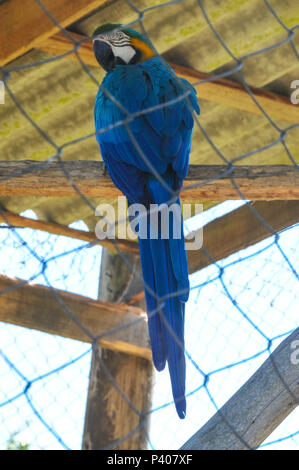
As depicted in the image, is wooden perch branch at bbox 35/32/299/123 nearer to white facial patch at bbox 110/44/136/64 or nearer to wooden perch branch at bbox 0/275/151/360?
white facial patch at bbox 110/44/136/64

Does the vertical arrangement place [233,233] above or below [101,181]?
above

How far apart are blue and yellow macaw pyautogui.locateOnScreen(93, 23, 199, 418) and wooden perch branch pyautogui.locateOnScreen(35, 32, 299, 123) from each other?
183mm

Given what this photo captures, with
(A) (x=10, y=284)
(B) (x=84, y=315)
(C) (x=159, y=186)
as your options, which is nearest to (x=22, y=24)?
(C) (x=159, y=186)

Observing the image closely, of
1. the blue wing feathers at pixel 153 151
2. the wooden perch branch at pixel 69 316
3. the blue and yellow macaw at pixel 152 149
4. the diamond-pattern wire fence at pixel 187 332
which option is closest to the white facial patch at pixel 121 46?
the blue and yellow macaw at pixel 152 149

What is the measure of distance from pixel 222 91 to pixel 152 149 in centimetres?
84

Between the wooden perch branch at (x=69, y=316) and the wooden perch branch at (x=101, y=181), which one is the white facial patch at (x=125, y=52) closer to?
the wooden perch branch at (x=101, y=181)

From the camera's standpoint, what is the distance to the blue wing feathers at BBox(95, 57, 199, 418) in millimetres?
1687

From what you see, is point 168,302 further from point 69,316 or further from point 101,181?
point 69,316

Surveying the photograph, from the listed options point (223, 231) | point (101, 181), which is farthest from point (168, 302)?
point (223, 231)

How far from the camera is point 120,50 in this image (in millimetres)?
2326

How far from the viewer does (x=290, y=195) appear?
1828mm

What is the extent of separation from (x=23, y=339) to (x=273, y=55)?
149 centimetres

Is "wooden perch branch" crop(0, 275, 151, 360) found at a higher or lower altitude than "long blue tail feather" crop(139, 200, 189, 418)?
higher

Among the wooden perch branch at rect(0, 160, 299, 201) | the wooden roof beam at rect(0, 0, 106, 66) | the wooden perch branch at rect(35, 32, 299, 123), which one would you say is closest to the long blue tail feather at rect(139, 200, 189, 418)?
the wooden perch branch at rect(0, 160, 299, 201)
